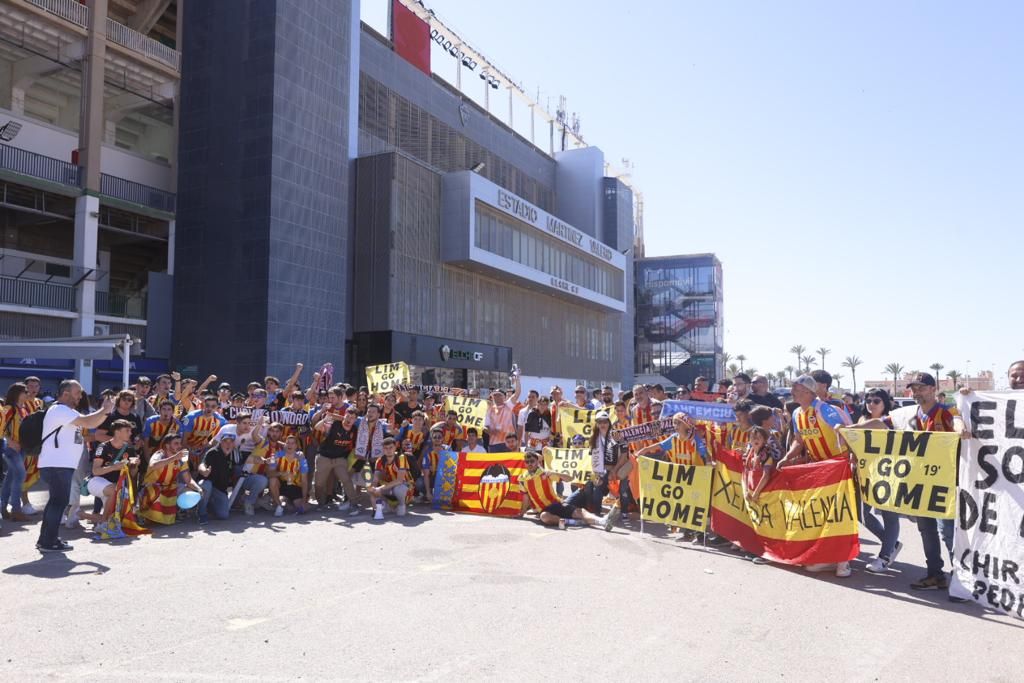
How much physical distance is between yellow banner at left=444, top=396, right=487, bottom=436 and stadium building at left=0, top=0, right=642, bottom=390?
338 inches

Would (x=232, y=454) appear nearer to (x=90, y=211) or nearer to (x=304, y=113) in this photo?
(x=90, y=211)

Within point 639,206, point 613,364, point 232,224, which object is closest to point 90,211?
point 232,224

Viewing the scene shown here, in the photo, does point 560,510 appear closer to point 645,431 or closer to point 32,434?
point 645,431

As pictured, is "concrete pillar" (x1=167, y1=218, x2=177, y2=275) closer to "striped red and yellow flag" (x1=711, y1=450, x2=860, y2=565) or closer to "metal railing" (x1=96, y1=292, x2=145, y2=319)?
"metal railing" (x1=96, y1=292, x2=145, y2=319)

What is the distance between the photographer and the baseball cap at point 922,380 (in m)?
7.53

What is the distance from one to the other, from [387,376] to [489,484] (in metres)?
6.08

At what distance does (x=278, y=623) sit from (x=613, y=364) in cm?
5827

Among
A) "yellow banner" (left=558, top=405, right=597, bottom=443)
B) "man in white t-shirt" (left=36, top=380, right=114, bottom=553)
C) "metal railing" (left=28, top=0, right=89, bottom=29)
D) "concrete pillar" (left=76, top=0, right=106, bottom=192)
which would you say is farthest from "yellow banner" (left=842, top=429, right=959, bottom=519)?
"metal railing" (left=28, top=0, right=89, bottom=29)

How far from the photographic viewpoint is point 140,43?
29719mm

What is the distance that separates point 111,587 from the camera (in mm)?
7027

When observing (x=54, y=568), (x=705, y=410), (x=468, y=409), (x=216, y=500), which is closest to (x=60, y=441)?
(x=54, y=568)

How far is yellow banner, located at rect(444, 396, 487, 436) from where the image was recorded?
14.9 m

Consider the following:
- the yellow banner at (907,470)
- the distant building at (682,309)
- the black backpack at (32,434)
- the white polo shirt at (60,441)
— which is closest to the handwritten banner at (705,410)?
the yellow banner at (907,470)

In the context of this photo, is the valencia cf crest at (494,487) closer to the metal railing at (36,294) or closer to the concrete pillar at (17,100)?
the metal railing at (36,294)
